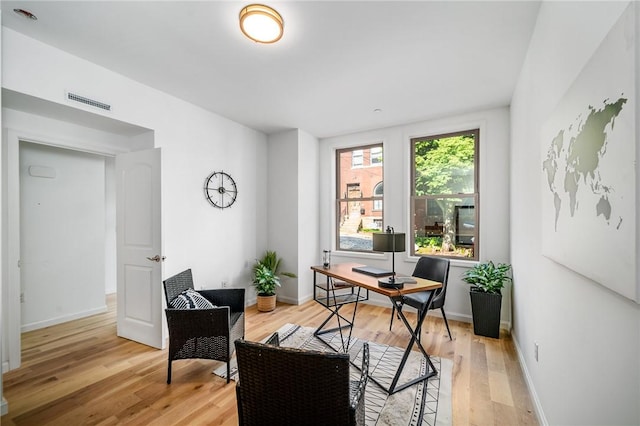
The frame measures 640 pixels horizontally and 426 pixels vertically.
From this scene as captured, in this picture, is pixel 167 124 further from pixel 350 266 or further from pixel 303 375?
pixel 303 375

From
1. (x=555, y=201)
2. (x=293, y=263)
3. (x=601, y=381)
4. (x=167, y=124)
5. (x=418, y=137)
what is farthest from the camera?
(x=293, y=263)

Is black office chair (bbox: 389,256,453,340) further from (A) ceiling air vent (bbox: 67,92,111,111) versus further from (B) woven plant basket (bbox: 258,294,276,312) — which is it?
(A) ceiling air vent (bbox: 67,92,111,111)

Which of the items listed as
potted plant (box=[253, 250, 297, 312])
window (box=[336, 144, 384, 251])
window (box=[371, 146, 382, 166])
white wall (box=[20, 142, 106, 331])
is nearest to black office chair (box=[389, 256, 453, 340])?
window (box=[336, 144, 384, 251])

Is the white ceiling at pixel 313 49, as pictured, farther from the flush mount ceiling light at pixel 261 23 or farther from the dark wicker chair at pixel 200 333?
the dark wicker chair at pixel 200 333

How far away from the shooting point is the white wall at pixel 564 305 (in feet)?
3.03

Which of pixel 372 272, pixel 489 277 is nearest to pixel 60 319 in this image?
pixel 372 272

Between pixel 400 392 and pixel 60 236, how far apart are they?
179 inches

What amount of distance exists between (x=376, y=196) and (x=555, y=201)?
9.89ft

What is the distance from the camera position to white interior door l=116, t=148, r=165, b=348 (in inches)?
114

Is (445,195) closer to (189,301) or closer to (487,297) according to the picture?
(487,297)

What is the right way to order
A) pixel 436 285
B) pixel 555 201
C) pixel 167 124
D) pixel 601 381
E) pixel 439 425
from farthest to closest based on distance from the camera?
pixel 167 124
pixel 436 285
pixel 439 425
pixel 555 201
pixel 601 381

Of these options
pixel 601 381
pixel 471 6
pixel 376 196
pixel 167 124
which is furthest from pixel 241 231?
pixel 601 381

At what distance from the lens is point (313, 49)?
2322 millimetres

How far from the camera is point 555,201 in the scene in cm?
149
